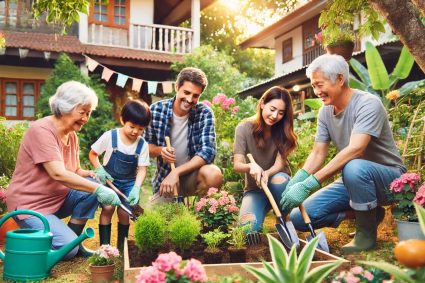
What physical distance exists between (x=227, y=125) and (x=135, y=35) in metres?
7.53

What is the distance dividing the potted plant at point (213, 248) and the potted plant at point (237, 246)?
2.0 inches

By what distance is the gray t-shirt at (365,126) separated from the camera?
3236mm

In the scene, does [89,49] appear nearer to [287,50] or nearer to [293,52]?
[293,52]

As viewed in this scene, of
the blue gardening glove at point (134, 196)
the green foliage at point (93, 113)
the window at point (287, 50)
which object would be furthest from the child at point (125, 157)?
the window at point (287, 50)

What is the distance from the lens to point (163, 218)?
3.09 m

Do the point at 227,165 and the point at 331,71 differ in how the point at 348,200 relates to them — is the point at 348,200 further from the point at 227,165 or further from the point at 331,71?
the point at 227,165

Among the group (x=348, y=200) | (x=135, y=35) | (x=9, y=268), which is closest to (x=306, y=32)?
(x=135, y=35)

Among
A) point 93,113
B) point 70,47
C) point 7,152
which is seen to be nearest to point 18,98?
point 70,47

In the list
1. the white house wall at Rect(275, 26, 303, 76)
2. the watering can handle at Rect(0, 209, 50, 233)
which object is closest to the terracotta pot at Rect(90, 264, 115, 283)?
the watering can handle at Rect(0, 209, 50, 233)

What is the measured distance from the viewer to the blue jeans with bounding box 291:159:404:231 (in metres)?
3.21

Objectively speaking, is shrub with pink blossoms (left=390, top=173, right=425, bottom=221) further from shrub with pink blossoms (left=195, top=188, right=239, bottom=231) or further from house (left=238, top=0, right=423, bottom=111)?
house (left=238, top=0, right=423, bottom=111)

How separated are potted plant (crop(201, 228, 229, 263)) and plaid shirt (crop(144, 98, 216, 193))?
1.19m

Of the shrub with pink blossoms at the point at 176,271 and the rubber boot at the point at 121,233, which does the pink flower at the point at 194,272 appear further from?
the rubber boot at the point at 121,233

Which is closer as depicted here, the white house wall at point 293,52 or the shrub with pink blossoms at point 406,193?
the shrub with pink blossoms at point 406,193
